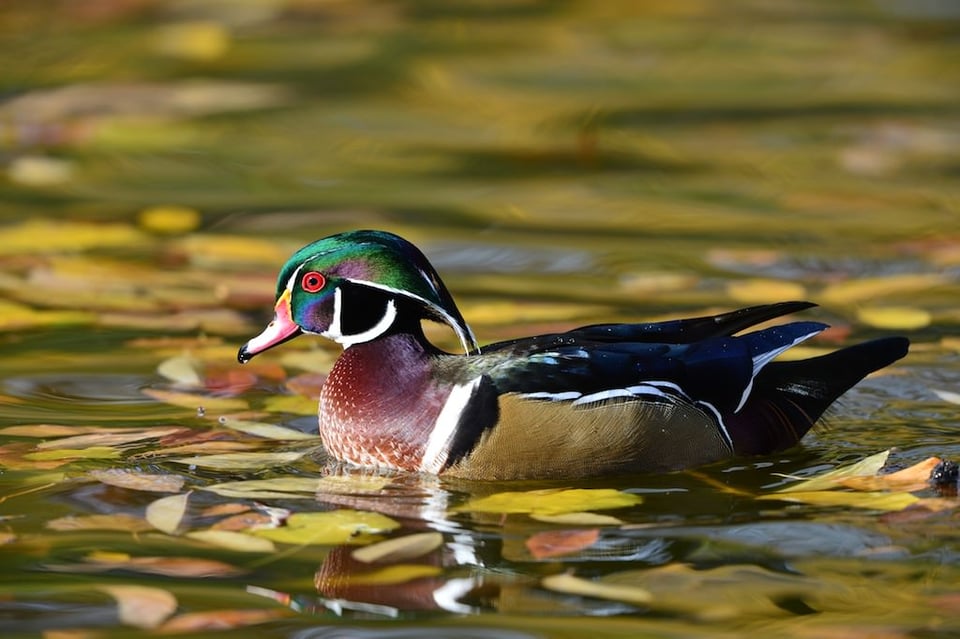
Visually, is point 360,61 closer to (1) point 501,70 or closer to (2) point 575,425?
(1) point 501,70

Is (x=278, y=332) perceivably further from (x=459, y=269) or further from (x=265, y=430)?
(x=459, y=269)

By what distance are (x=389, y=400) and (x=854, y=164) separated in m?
5.34

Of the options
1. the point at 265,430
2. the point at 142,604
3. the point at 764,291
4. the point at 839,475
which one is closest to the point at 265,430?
the point at 265,430

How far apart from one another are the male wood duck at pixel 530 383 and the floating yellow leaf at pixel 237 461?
0.18 meters

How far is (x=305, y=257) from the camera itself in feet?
18.6

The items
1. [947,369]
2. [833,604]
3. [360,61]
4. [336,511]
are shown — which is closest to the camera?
[833,604]

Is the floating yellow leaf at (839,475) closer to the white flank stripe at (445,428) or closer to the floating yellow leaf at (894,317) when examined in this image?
the white flank stripe at (445,428)

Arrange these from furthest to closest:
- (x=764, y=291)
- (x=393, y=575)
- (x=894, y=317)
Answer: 1. (x=764, y=291)
2. (x=894, y=317)
3. (x=393, y=575)

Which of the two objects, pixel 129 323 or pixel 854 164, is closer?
pixel 129 323

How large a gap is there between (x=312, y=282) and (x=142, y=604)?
1.59m

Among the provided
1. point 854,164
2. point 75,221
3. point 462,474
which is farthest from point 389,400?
point 854,164

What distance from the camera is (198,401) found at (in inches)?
249

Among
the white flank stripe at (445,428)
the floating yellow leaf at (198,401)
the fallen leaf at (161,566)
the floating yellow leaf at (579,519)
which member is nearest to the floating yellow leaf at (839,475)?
the floating yellow leaf at (579,519)

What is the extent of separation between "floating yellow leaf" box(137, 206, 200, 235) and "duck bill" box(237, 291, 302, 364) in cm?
329
